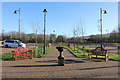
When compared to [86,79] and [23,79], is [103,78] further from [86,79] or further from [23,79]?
[23,79]

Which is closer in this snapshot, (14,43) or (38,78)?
(38,78)

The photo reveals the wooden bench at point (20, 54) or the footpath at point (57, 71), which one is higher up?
the wooden bench at point (20, 54)

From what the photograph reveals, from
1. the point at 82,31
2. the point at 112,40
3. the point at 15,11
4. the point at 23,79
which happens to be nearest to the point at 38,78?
the point at 23,79

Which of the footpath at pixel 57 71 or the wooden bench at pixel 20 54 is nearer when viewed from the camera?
the footpath at pixel 57 71

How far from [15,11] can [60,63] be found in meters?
11.9

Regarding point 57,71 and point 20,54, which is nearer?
point 57,71

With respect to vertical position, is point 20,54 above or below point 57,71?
above

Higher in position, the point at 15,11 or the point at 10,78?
the point at 15,11

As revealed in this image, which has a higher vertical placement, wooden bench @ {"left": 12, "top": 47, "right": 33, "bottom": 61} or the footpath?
wooden bench @ {"left": 12, "top": 47, "right": 33, "bottom": 61}

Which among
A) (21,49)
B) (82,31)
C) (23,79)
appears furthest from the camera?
(82,31)

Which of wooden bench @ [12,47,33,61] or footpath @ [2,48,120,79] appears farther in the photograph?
wooden bench @ [12,47,33,61]

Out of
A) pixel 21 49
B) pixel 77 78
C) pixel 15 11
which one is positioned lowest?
pixel 77 78

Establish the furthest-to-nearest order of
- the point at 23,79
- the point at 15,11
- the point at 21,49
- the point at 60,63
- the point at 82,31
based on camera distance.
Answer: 1. the point at 82,31
2. the point at 15,11
3. the point at 21,49
4. the point at 60,63
5. the point at 23,79

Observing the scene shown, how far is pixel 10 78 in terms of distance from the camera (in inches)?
217
